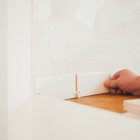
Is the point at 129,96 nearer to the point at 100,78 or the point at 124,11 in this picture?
the point at 100,78

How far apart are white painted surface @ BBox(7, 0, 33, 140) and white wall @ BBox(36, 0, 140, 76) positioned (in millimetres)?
40

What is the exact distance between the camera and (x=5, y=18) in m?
0.49

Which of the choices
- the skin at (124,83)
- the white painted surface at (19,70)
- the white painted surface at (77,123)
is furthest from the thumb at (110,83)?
the white painted surface at (19,70)

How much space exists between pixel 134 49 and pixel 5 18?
0.40m

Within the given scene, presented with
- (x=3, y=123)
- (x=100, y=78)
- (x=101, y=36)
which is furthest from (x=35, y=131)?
(x=101, y=36)

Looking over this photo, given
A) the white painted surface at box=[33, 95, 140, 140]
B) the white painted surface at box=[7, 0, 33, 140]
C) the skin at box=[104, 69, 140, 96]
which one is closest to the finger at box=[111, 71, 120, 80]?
the skin at box=[104, 69, 140, 96]

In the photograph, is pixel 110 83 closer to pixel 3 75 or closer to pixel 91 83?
pixel 91 83

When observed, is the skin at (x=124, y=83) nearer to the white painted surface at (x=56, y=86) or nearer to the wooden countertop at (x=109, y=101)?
the wooden countertop at (x=109, y=101)

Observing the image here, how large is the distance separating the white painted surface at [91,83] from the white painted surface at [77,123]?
2.9 inches

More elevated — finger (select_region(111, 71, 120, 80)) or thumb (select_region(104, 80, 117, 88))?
finger (select_region(111, 71, 120, 80))

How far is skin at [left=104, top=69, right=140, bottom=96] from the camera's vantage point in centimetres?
39

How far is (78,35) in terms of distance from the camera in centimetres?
54

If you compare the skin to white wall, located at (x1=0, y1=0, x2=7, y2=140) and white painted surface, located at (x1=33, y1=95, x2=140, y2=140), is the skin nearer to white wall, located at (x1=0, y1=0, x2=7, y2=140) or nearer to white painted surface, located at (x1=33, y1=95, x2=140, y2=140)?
white painted surface, located at (x1=33, y1=95, x2=140, y2=140)

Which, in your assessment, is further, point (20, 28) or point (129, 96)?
point (20, 28)
